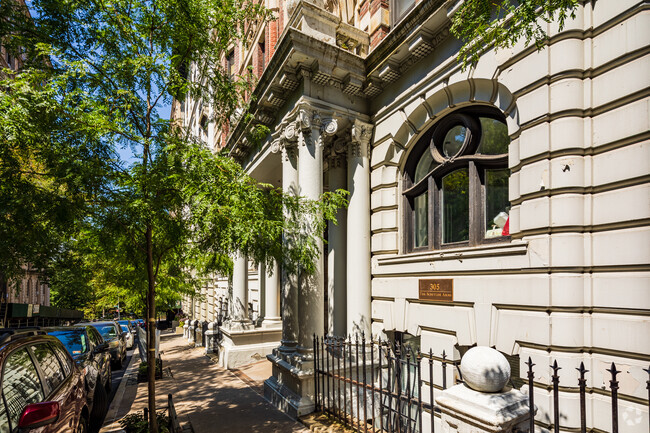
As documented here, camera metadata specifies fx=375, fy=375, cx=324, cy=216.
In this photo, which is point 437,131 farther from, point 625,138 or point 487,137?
point 625,138

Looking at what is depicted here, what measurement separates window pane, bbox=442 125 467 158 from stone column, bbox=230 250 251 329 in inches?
359

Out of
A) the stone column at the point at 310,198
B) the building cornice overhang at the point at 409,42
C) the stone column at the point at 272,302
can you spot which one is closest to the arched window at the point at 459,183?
the building cornice overhang at the point at 409,42

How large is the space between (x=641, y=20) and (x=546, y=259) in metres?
3.11

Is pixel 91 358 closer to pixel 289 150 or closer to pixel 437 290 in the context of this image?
pixel 289 150

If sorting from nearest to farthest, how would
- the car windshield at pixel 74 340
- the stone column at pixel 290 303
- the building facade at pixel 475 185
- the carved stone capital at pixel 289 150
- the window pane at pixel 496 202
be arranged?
the building facade at pixel 475 185, the window pane at pixel 496 202, the stone column at pixel 290 303, the car windshield at pixel 74 340, the carved stone capital at pixel 289 150

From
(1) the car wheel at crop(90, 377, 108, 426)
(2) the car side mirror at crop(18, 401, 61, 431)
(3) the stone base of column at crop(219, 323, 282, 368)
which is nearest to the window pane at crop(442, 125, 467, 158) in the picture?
(2) the car side mirror at crop(18, 401, 61, 431)

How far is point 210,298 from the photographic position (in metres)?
24.7

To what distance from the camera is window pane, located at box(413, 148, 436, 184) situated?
8.02 meters

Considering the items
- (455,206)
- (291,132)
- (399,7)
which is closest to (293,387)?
(455,206)

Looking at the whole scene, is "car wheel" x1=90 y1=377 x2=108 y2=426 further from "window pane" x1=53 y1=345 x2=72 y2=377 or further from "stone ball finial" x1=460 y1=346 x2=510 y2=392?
"stone ball finial" x1=460 y1=346 x2=510 y2=392

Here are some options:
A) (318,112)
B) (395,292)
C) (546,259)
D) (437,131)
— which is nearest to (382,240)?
(395,292)

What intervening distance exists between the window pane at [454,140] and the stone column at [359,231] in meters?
2.10

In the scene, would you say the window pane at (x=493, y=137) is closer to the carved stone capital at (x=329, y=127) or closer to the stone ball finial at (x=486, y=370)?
the carved stone capital at (x=329, y=127)

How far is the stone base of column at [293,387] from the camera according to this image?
739 cm
